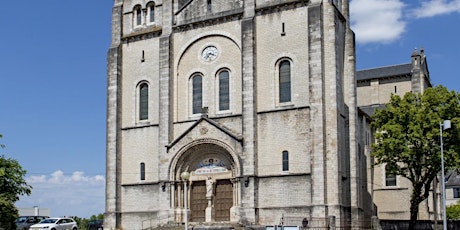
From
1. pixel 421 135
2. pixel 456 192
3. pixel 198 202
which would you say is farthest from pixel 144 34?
pixel 456 192

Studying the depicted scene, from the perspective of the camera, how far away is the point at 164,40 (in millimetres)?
46594

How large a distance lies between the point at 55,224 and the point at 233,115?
14.1 metres

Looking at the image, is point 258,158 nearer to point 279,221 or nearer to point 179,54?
point 279,221

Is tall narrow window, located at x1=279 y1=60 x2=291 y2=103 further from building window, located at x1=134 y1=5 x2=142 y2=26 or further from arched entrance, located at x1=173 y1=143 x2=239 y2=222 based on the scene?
building window, located at x1=134 y1=5 x2=142 y2=26

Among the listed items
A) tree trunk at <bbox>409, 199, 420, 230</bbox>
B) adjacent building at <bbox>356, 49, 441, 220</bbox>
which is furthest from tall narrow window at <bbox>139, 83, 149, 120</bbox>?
adjacent building at <bbox>356, 49, 441, 220</bbox>

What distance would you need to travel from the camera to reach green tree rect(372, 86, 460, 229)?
4106 cm

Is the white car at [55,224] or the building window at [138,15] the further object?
the building window at [138,15]

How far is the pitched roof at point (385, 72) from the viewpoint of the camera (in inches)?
2576

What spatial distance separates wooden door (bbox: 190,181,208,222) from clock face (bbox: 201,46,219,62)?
8930 millimetres

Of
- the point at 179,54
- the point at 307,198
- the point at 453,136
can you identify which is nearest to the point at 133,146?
the point at 179,54

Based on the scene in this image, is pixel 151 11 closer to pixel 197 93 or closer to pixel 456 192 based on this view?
pixel 197 93

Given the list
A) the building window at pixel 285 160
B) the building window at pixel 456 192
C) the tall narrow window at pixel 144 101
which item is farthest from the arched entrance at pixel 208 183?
the building window at pixel 456 192

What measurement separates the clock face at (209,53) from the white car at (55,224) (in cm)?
1505

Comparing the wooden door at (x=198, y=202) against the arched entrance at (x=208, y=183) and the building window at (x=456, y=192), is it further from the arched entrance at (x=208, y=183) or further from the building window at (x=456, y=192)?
the building window at (x=456, y=192)
